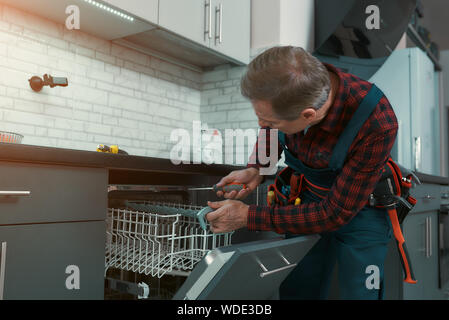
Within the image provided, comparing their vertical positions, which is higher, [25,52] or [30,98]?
[25,52]

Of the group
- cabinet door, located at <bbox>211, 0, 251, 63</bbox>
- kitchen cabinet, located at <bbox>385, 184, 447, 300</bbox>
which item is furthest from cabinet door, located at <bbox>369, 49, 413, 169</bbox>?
cabinet door, located at <bbox>211, 0, 251, 63</bbox>

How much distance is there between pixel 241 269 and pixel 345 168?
39 centimetres

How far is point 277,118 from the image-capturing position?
3.04ft

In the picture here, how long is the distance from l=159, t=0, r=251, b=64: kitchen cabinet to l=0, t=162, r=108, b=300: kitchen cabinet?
1.14 m

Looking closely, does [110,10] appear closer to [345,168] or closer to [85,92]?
[85,92]

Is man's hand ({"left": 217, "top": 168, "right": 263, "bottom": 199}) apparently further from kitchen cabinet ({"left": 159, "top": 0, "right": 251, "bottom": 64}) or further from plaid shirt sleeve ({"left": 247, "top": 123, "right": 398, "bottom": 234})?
kitchen cabinet ({"left": 159, "top": 0, "right": 251, "bottom": 64})

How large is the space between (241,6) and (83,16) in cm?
103

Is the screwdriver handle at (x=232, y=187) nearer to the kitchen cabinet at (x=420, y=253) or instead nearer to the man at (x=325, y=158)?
the man at (x=325, y=158)

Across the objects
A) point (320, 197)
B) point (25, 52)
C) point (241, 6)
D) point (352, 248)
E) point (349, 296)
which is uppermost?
point (241, 6)

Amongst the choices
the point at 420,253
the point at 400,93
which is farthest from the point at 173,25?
the point at 400,93

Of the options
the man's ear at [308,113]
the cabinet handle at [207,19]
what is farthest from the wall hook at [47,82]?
the man's ear at [308,113]

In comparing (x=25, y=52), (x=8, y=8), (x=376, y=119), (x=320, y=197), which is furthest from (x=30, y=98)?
(x=376, y=119)
